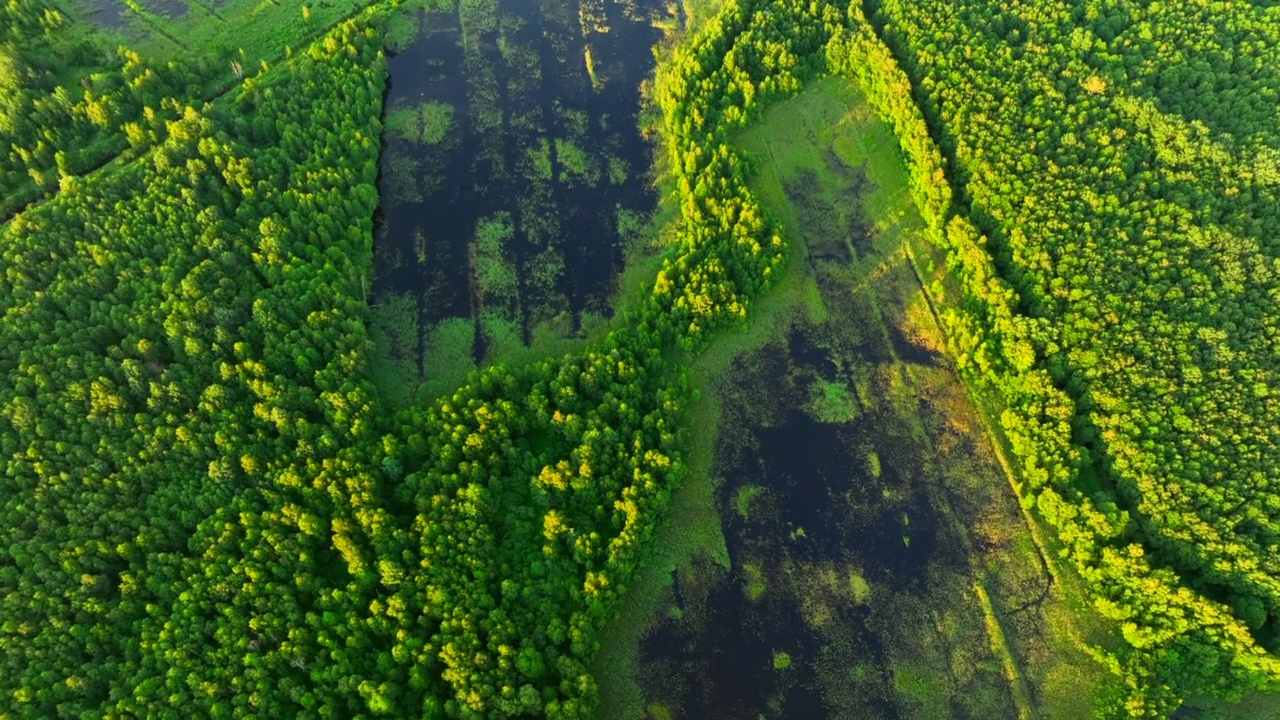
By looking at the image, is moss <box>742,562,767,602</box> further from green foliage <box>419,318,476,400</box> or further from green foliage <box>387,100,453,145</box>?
green foliage <box>387,100,453,145</box>

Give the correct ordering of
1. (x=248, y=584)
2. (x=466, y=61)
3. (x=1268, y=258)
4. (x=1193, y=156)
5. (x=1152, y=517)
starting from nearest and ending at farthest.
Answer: (x=248, y=584) → (x=1152, y=517) → (x=1268, y=258) → (x=1193, y=156) → (x=466, y=61)

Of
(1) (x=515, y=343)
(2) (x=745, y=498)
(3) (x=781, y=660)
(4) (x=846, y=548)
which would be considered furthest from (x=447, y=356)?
(4) (x=846, y=548)

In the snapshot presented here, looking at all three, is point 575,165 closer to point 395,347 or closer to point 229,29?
point 395,347

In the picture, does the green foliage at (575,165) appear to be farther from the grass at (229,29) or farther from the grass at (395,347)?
the grass at (229,29)

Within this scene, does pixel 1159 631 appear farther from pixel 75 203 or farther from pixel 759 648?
pixel 75 203

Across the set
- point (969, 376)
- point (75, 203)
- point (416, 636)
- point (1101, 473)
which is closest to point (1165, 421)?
point (1101, 473)

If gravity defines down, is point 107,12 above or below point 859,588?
above
